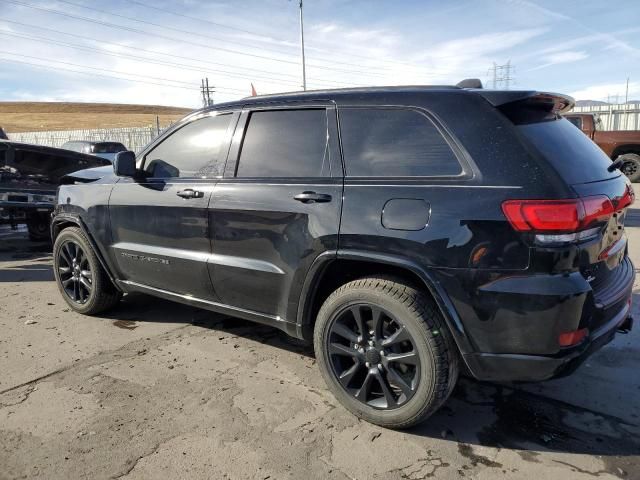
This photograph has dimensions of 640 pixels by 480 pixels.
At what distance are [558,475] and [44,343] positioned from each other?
3687 mm

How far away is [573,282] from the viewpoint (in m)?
2.29

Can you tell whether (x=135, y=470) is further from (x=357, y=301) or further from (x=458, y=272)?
(x=458, y=272)

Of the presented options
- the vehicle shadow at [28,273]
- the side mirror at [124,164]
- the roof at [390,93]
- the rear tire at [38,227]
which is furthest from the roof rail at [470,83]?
the rear tire at [38,227]

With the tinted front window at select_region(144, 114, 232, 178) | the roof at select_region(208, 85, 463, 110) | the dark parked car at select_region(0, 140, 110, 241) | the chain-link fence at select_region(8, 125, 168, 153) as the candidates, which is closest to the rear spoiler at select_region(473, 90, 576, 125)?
the roof at select_region(208, 85, 463, 110)

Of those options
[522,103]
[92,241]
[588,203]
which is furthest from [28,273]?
[588,203]

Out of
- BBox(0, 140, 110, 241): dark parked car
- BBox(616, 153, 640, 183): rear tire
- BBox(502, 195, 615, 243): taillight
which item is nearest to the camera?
BBox(502, 195, 615, 243): taillight

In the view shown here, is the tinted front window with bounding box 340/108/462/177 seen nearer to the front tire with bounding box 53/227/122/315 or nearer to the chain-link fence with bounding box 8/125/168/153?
the front tire with bounding box 53/227/122/315

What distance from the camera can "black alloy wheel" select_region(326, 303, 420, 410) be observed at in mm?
2682

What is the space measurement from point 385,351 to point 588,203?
125 cm

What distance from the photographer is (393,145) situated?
277 centimetres

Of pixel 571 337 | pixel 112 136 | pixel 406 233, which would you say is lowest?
pixel 571 337

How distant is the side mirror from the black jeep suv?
359 mm

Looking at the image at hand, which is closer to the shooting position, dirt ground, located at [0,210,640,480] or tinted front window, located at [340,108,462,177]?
dirt ground, located at [0,210,640,480]

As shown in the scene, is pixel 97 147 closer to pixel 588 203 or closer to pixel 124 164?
pixel 124 164
